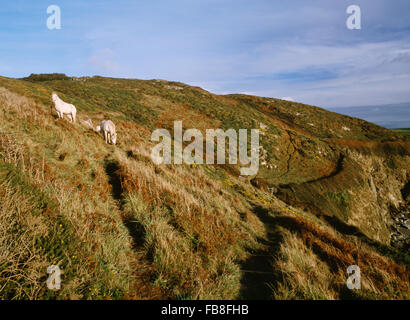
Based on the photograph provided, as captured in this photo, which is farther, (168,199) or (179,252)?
(168,199)

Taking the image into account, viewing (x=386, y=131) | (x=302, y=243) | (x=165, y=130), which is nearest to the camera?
(x=302, y=243)

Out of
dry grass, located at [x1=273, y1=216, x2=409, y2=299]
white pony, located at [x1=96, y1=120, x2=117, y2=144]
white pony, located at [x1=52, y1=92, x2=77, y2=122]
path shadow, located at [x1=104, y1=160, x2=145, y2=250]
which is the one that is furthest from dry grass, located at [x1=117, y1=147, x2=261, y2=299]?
white pony, located at [x1=52, y1=92, x2=77, y2=122]

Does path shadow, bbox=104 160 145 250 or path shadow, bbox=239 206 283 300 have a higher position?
path shadow, bbox=104 160 145 250

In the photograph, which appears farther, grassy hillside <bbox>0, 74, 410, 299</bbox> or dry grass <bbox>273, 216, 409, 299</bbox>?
dry grass <bbox>273, 216, 409, 299</bbox>

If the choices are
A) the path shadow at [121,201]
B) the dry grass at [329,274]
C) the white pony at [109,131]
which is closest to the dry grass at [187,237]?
the path shadow at [121,201]

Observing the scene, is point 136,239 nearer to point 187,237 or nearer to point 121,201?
point 187,237

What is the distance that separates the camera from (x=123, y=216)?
5.04 meters

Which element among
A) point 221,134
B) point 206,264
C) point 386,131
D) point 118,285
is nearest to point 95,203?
point 118,285

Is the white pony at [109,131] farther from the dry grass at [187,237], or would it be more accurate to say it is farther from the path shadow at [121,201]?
the dry grass at [187,237]

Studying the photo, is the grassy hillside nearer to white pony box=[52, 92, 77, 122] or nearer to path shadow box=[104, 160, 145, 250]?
path shadow box=[104, 160, 145, 250]

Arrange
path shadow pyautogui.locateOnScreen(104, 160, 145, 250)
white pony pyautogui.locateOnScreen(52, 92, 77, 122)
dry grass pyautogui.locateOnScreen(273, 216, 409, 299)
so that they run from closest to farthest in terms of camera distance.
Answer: dry grass pyautogui.locateOnScreen(273, 216, 409, 299), path shadow pyautogui.locateOnScreen(104, 160, 145, 250), white pony pyautogui.locateOnScreen(52, 92, 77, 122)
